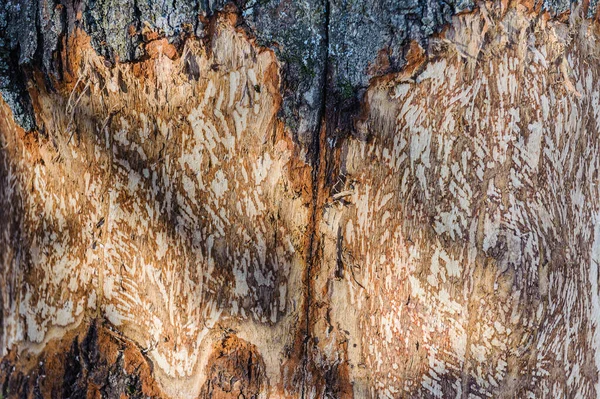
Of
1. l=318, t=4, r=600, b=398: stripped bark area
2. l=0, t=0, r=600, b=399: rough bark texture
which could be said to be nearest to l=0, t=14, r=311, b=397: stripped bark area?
l=0, t=0, r=600, b=399: rough bark texture

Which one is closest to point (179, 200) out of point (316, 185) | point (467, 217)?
point (316, 185)

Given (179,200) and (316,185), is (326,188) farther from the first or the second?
(179,200)

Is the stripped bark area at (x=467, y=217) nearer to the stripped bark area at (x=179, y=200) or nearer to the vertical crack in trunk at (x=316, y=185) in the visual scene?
the vertical crack in trunk at (x=316, y=185)

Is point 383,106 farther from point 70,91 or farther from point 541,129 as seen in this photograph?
point 70,91

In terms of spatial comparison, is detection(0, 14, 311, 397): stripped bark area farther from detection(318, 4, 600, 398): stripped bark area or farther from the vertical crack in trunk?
detection(318, 4, 600, 398): stripped bark area

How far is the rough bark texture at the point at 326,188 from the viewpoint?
1.20 meters

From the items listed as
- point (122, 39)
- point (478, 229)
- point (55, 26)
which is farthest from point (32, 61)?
point (478, 229)

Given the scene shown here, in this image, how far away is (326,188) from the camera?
1.24 metres

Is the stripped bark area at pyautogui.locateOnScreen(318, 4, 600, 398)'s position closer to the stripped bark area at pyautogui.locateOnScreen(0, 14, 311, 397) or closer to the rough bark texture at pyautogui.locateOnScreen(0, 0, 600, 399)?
the rough bark texture at pyautogui.locateOnScreen(0, 0, 600, 399)

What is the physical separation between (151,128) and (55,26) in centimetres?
33

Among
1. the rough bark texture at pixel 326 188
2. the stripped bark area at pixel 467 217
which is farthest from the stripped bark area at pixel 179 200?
the stripped bark area at pixel 467 217

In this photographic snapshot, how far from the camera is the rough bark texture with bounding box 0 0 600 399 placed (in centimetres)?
120

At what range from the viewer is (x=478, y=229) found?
1205 millimetres

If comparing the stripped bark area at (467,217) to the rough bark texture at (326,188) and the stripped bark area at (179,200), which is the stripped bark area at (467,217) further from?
the stripped bark area at (179,200)
